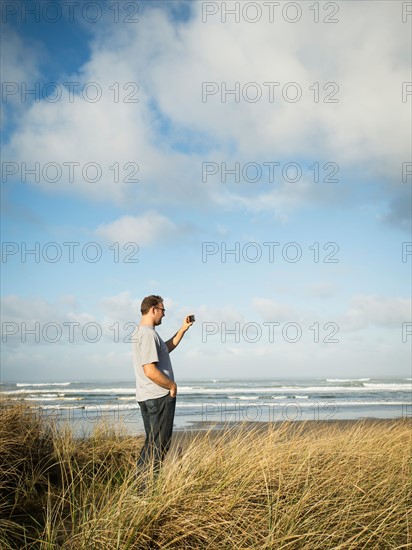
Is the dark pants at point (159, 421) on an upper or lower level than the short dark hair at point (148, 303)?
lower

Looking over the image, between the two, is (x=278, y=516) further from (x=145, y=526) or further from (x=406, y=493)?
(x=406, y=493)

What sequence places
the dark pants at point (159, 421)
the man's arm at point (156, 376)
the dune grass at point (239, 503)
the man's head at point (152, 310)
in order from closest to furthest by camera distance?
the dune grass at point (239, 503), the man's arm at point (156, 376), the dark pants at point (159, 421), the man's head at point (152, 310)

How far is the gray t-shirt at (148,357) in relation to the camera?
5.37m

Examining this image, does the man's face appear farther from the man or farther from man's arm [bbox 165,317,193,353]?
man's arm [bbox 165,317,193,353]

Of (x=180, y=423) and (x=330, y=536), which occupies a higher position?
(x=330, y=536)

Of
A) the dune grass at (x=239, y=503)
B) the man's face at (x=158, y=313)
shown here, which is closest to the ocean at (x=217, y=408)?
the dune grass at (x=239, y=503)

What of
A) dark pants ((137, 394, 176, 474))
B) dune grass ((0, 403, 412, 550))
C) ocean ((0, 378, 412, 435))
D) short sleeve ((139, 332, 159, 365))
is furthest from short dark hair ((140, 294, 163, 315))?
ocean ((0, 378, 412, 435))

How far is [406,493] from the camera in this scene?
14.9 ft

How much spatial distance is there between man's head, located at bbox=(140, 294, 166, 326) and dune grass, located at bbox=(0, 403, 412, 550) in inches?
56.5

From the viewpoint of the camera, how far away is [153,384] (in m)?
5.50

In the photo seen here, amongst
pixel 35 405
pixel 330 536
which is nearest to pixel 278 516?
pixel 330 536

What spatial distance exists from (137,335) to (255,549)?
2790mm

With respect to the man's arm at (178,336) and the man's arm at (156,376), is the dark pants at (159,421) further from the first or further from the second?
the man's arm at (178,336)

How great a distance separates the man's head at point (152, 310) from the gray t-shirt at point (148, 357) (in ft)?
0.44
